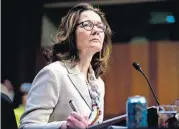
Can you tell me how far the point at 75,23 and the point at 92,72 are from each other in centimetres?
26

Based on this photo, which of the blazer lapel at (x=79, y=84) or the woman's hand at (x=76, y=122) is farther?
the blazer lapel at (x=79, y=84)

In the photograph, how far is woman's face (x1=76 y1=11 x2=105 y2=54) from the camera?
5.85 ft

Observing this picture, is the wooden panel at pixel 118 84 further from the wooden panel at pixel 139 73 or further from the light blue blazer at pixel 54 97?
the light blue blazer at pixel 54 97

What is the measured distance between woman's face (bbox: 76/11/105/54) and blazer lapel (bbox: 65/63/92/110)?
0.39 ft

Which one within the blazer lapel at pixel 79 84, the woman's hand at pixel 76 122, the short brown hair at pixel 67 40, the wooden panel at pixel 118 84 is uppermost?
the short brown hair at pixel 67 40

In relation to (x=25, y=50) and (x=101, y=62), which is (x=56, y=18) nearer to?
(x=25, y=50)

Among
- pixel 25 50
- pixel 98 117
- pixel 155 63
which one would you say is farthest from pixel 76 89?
pixel 25 50

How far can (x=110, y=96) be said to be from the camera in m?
5.52

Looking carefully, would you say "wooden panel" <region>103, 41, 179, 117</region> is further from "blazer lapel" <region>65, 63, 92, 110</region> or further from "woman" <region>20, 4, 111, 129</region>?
"blazer lapel" <region>65, 63, 92, 110</region>

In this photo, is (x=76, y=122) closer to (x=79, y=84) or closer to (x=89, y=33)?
(x=79, y=84)

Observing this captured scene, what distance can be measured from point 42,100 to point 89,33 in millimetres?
391

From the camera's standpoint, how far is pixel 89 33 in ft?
5.83

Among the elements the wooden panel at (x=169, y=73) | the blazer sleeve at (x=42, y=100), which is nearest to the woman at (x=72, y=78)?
the blazer sleeve at (x=42, y=100)

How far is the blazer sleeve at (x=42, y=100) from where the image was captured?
1537mm
